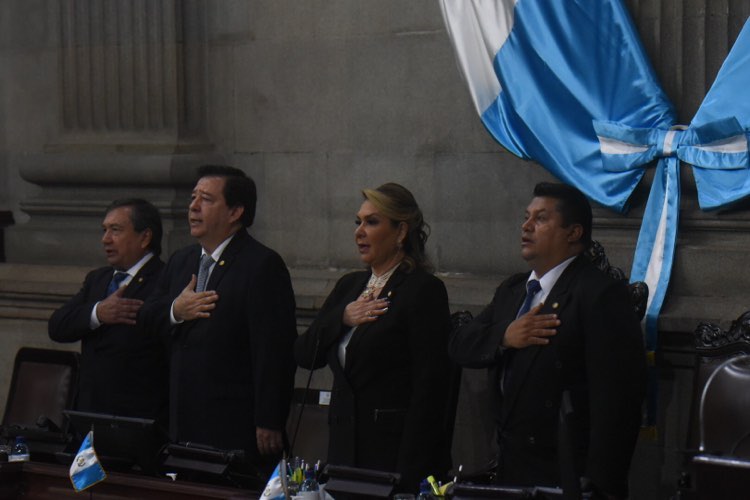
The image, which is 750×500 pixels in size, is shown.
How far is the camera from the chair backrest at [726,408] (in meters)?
4.68

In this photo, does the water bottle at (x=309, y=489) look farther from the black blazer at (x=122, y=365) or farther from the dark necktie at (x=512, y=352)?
the black blazer at (x=122, y=365)

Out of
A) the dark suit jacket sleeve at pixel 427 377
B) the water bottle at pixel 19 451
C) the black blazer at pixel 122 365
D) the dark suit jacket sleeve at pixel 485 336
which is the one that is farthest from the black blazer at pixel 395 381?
the water bottle at pixel 19 451

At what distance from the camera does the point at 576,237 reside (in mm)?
4758

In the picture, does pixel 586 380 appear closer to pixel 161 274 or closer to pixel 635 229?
pixel 635 229

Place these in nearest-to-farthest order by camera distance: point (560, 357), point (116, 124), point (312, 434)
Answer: point (560, 357) < point (312, 434) < point (116, 124)

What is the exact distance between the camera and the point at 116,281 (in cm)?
595

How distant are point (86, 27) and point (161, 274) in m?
2.30

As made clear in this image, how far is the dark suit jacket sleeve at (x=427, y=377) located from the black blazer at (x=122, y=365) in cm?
127

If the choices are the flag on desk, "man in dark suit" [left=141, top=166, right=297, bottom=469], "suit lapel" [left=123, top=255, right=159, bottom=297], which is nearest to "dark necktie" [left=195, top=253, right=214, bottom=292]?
"man in dark suit" [left=141, top=166, right=297, bottom=469]

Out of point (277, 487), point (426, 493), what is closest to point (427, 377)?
point (426, 493)

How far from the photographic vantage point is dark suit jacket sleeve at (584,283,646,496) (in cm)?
439

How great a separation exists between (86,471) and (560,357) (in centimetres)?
164

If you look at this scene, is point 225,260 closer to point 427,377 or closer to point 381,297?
point 381,297

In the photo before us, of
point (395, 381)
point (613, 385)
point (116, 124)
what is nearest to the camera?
point (613, 385)
